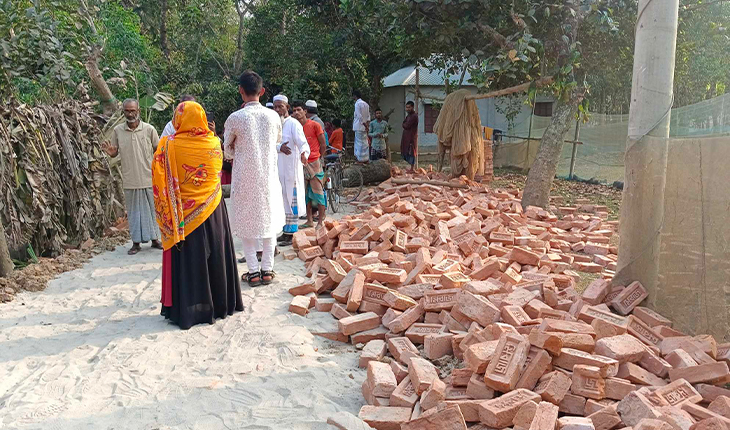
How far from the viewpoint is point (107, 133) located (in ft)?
26.5

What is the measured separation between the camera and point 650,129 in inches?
167

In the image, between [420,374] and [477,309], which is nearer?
[420,374]

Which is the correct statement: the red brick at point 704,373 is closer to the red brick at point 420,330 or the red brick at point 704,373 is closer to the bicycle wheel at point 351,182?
the red brick at point 420,330

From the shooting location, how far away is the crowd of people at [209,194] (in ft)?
14.1

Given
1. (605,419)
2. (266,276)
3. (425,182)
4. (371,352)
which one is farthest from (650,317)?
(425,182)

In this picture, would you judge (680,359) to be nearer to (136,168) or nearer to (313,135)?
(313,135)

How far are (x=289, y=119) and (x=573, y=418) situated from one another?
4.74m

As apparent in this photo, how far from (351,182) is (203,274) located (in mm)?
7117

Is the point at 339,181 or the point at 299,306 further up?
the point at 339,181

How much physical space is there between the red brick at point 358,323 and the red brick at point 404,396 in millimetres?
996

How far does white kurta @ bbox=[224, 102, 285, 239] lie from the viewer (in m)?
4.91

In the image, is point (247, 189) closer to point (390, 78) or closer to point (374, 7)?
point (374, 7)

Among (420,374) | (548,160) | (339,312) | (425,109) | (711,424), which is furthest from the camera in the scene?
(425,109)

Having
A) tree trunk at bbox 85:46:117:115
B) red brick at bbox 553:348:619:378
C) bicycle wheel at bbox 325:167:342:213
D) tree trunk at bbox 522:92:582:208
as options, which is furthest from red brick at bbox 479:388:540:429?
tree trunk at bbox 85:46:117:115
